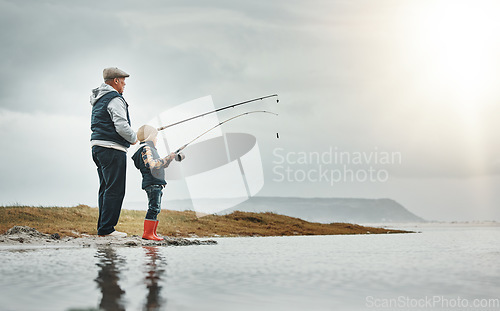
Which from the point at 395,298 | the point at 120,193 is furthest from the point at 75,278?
the point at 120,193

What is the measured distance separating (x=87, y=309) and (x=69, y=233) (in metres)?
11.0

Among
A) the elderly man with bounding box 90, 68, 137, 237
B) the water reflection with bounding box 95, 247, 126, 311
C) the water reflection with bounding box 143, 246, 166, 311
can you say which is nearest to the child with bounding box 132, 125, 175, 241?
the elderly man with bounding box 90, 68, 137, 237

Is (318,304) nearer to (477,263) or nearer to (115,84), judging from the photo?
(477,263)

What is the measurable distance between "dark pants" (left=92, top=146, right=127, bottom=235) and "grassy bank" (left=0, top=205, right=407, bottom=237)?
3558 millimetres

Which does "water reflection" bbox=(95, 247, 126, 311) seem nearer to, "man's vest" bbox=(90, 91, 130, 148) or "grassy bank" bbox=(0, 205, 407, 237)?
"man's vest" bbox=(90, 91, 130, 148)

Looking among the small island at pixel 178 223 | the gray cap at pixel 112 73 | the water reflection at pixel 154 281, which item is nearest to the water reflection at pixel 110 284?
the water reflection at pixel 154 281

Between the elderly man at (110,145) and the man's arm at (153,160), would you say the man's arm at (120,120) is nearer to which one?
the elderly man at (110,145)

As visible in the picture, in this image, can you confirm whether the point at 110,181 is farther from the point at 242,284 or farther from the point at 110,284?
the point at 242,284

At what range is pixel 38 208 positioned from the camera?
59.5 feet

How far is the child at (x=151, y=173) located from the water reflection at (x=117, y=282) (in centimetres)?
353

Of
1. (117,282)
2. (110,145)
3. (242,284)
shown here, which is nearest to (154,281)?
(117,282)

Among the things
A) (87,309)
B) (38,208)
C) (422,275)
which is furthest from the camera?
(38,208)

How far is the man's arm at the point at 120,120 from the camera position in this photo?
31.4 ft

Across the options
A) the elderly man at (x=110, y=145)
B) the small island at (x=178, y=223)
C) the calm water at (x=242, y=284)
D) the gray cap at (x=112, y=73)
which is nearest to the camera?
the calm water at (x=242, y=284)
